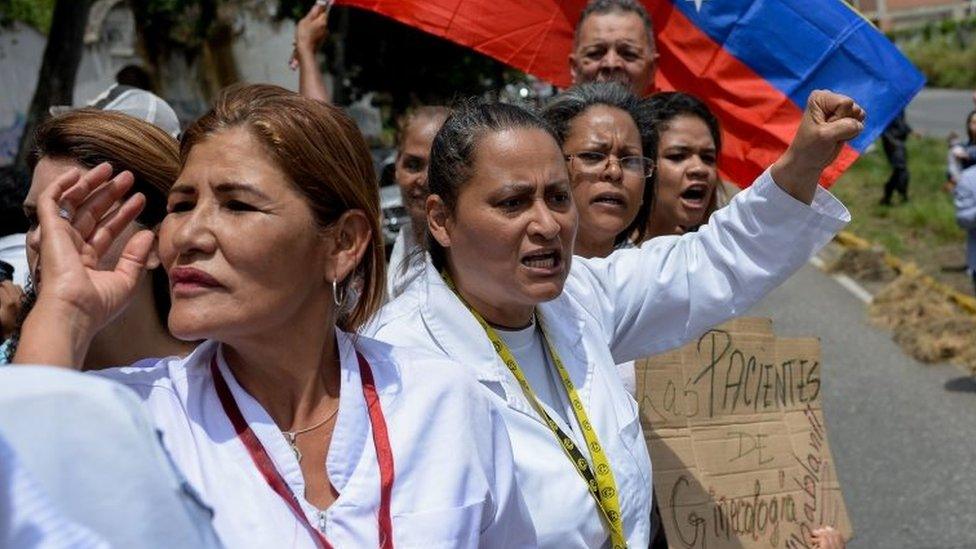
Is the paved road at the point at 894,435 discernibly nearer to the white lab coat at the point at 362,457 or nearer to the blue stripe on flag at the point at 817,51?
the blue stripe on flag at the point at 817,51

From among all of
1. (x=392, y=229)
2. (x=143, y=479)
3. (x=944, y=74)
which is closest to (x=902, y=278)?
(x=392, y=229)

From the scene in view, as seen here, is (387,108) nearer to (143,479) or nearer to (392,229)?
(392,229)

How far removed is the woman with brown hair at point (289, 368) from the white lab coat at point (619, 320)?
0.75 ft

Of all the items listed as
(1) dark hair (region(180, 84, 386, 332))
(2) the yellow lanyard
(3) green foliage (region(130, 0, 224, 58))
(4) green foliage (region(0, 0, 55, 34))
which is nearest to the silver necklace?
(1) dark hair (region(180, 84, 386, 332))

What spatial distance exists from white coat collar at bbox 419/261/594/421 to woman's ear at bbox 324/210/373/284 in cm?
37

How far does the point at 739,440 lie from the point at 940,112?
1334 inches

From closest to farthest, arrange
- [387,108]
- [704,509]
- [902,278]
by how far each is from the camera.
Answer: [704,509]
[902,278]
[387,108]

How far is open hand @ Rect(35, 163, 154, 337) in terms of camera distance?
164cm

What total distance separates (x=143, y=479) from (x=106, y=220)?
3.09 ft

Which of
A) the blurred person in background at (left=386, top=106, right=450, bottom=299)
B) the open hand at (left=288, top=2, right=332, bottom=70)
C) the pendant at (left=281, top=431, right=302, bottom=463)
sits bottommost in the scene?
the blurred person in background at (left=386, top=106, right=450, bottom=299)

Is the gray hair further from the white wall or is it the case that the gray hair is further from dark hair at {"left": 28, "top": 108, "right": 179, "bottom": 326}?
the white wall

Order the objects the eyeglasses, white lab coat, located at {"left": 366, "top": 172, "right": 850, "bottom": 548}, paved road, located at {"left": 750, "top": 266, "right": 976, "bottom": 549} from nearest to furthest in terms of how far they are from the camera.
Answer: white lab coat, located at {"left": 366, "top": 172, "right": 850, "bottom": 548} < the eyeglasses < paved road, located at {"left": 750, "top": 266, "right": 976, "bottom": 549}

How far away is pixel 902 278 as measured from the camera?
11.6m

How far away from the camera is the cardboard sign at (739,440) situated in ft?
10.3
